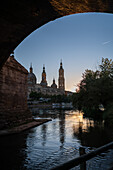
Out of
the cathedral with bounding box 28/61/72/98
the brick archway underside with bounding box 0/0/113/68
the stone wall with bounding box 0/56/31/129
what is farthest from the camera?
the cathedral with bounding box 28/61/72/98

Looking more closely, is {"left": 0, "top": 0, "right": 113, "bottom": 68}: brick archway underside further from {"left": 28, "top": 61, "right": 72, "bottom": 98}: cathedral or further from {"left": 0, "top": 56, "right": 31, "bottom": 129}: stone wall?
{"left": 28, "top": 61, "right": 72, "bottom": 98}: cathedral

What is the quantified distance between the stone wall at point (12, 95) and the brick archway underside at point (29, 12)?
8.73 m

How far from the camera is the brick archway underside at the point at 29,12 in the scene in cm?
393

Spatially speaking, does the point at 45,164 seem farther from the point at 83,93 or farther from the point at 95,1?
the point at 83,93

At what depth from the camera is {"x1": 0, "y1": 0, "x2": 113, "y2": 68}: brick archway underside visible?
3.93 meters

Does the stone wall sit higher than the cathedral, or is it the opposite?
the cathedral

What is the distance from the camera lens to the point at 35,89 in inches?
5172

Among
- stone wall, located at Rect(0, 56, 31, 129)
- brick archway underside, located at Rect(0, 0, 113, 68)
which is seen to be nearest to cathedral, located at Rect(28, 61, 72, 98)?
stone wall, located at Rect(0, 56, 31, 129)

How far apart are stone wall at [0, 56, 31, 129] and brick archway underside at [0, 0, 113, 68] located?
28.6ft

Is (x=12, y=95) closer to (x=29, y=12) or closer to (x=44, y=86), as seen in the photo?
(x=29, y=12)

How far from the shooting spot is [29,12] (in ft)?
14.0

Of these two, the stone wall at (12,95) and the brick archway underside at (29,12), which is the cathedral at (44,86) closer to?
the stone wall at (12,95)

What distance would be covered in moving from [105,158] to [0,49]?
5822mm

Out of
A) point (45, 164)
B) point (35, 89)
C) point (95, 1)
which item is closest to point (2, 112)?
point (45, 164)
